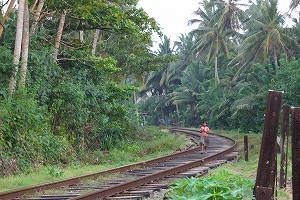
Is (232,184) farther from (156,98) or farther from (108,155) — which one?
(156,98)

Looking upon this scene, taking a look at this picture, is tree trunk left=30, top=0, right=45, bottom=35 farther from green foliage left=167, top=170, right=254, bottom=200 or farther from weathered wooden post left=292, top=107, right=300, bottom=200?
weathered wooden post left=292, top=107, right=300, bottom=200

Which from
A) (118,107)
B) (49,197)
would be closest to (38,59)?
(118,107)

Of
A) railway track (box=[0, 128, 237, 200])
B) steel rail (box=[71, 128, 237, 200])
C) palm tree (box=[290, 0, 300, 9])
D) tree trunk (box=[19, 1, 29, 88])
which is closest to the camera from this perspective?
steel rail (box=[71, 128, 237, 200])

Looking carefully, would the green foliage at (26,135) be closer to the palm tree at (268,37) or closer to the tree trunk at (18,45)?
the tree trunk at (18,45)

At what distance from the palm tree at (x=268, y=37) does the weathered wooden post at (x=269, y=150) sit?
30.0 meters

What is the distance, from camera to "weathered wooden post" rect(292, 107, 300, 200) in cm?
453

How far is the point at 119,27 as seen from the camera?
19891 mm

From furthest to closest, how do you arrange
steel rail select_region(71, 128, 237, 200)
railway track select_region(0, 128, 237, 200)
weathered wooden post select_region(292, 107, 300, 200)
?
railway track select_region(0, 128, 237, 200) < steel rail select_region(71, 128, 237, 200) < weathered wooden post select_region(292, 107, 300, 200)

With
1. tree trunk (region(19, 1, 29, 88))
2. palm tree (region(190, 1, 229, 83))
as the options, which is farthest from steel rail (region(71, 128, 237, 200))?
palm tree (region(190, 1, 229, 83))

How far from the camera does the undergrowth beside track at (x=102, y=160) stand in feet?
38.2

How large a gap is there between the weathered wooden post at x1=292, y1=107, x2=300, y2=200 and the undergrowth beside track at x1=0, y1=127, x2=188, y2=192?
7.38m

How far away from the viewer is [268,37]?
113 feet

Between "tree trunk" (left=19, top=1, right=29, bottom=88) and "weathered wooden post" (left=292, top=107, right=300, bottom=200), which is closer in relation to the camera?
"weathered wooden post" (left=292, top=107, right=300, bottom=200)

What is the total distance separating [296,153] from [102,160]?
14.0 m
